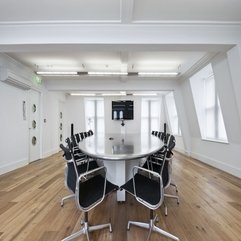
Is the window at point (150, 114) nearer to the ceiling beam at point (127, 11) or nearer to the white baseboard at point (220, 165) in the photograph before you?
the white baseboard at point (220, 165)

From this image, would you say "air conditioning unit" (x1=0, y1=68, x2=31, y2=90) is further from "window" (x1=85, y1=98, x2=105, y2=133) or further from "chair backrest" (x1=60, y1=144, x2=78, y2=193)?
"window" (x1=85, y1=98, x2=105, y2=133)

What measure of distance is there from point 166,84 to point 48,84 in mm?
4121

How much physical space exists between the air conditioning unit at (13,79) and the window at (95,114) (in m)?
5.35

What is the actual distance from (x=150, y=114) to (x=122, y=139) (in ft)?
22.7

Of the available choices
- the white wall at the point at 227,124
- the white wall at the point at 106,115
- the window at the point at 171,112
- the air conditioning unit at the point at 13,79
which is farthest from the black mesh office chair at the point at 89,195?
the white wall at the point at 106,115

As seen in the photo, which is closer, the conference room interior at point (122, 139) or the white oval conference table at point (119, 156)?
the white oval conference table at point (119, 156)

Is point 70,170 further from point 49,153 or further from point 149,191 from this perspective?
point 49,153

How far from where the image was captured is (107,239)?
6.70 feet

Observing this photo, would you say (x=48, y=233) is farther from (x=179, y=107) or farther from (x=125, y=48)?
(x=179, y=107)

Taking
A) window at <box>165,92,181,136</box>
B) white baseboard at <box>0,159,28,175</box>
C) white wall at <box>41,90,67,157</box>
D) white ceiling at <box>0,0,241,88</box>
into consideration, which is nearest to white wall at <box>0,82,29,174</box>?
white baseboard at <box>0,159,28,175</box>

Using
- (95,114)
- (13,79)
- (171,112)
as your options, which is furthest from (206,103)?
(95,114)

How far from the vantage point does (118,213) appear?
2631 mm

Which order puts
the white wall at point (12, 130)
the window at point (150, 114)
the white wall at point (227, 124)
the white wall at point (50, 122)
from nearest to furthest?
1. the white wall at point (227, 124)
2. the white wall at point (12, 130)
3. the white wall at point (50, 122)
4. the window at point (150, 114)

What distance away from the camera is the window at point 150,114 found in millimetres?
11000
